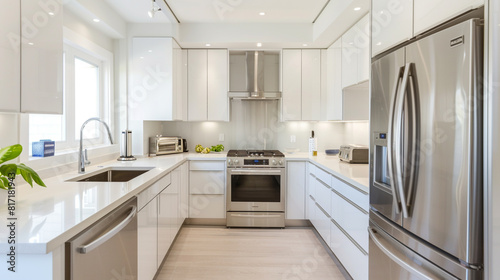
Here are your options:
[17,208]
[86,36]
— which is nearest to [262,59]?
[86,36]

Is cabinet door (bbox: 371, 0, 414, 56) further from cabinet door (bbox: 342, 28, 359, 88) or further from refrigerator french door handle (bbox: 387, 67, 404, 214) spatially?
cabinet door (bbox: 342, 28, 359, 88)

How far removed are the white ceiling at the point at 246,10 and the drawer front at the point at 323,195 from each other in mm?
1815

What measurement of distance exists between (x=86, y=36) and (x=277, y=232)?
112 inches

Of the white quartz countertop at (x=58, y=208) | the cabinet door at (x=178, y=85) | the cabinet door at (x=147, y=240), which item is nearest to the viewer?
the white quartz countertop at (x=58, y=208)

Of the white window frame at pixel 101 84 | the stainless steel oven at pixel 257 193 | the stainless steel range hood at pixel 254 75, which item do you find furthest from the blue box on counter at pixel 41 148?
the stainless steel range hood at pixel 254 75

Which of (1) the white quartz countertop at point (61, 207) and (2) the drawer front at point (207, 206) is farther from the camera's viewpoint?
(2) the drawer front at point (207, 206)

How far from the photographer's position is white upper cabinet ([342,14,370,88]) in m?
2.55

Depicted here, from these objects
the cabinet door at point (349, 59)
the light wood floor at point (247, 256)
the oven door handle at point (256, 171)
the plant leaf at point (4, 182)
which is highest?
the cabinet door at point (349, 59)

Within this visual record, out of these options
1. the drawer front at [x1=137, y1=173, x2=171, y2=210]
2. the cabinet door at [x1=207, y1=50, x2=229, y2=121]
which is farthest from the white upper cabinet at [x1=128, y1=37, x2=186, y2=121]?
the drawer front at [x1=137, y1=173, x2=171, y2=210]

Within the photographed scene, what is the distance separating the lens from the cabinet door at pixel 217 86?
12.5 feet

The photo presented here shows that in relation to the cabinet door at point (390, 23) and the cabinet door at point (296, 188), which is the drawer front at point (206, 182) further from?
the cabinet door at point (390, 23)

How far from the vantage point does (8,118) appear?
161 centimetres

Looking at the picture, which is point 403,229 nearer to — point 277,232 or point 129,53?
point 277,232

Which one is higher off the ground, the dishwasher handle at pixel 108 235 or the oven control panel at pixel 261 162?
the oven control panel at pixel 261 162
